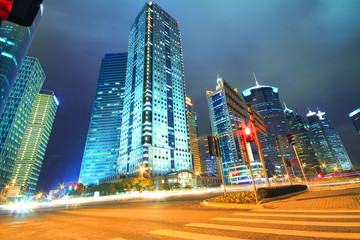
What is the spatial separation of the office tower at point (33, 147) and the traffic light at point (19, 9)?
218 metres

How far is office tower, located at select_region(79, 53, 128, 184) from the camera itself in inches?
6088

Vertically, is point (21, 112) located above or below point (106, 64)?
below

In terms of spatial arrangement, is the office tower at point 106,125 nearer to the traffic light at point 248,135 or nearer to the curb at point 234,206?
the curb at point 234,206

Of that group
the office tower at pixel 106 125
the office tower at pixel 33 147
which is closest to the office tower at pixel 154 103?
the office tower at pixel 106 125

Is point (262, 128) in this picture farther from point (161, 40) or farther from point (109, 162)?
point (109, 162)

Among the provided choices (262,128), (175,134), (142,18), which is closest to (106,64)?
(142,18)

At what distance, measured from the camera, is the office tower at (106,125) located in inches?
6088

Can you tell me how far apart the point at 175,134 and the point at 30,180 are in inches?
A: 6650

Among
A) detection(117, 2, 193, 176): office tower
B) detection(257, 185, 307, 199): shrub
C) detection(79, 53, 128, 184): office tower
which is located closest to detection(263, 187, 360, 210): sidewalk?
detection(257, 185, 307, 199): shrub

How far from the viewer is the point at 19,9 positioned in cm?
271

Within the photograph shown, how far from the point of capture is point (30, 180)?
557ft

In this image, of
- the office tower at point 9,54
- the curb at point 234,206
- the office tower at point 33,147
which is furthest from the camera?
the office tower at point 33,147

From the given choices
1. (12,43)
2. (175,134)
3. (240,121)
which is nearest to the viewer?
(240,121)

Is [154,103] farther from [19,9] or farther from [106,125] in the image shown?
[19,9]
